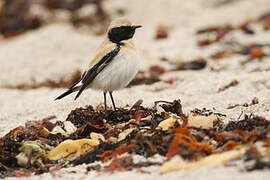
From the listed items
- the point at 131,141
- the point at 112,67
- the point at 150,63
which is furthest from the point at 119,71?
the point at 150,63

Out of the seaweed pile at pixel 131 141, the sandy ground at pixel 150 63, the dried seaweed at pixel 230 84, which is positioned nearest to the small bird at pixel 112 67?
the seaweed pile at pixel 131 141

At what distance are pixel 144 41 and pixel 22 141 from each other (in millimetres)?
8071

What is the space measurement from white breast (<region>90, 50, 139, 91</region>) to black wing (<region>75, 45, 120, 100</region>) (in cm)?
4

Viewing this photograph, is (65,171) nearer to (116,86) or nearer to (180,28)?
(116,86)

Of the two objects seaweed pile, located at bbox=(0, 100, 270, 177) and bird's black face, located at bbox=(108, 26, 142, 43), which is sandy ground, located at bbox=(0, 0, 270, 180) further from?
bird's black face, located at bbox=(108, 26, 142, 43)

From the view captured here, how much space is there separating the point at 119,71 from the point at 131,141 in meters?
1.74

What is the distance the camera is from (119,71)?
5.62 metres

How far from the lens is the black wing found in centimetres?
564

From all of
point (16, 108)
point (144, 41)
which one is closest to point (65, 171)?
point (16, 108)

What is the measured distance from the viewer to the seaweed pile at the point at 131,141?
3652 mm

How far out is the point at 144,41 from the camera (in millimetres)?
12500

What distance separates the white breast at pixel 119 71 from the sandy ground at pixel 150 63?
0.93 meters

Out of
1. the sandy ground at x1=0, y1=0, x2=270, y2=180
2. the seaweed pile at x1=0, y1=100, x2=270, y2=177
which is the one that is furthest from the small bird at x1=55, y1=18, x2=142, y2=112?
the sandy ground at x1=0, y1=0, x2=270, y2=180

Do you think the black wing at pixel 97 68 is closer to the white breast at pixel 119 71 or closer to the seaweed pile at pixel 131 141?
the white breast at pixel 119 71
